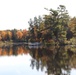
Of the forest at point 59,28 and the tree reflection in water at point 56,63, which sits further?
the forest at point 59,28

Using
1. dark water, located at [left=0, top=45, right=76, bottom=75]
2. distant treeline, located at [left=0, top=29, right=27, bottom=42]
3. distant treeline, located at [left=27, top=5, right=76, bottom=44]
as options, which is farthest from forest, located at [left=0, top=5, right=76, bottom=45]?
distant treeline, located at [left=0, top=29, right=27, bottom=42]

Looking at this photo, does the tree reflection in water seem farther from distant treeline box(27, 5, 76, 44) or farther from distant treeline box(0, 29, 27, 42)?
distant treeline box(0, 29, 27, 42)

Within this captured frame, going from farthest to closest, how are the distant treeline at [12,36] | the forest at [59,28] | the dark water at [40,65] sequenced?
1. the distant treeline at [12,36]
2. the forest at [59,28]
3. the dark water at [40,65]

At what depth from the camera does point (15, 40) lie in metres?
138

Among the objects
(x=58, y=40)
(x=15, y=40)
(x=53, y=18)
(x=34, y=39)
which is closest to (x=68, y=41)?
(x=58, y=40)

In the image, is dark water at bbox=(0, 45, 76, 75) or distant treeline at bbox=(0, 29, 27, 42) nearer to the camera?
dark water at bbox=(0, 45, 76, 75)

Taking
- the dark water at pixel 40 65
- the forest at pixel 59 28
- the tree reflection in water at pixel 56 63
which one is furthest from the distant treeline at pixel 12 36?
the tree reflection in water at pixel 56 63

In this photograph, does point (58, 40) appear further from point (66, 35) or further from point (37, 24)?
point (37, 24)

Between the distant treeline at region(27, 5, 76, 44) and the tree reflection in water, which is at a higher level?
the distant treeline at region(27, 5, 76, 44)

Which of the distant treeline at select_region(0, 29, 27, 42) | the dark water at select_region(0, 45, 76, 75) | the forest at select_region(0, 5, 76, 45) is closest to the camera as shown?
the dark water at select_region(0, 45, 76, 75)

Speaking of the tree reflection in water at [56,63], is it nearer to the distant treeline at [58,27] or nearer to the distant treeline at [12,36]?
the distant treeline at [58,27]

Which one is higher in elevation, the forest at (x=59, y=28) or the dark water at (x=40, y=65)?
the forest at (x=59, y=28)

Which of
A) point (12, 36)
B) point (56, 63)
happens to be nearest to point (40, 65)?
point (56, 63)

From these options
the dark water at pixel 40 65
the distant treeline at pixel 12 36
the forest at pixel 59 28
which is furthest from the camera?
the distant treeline at pixel 12 36
